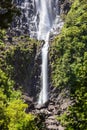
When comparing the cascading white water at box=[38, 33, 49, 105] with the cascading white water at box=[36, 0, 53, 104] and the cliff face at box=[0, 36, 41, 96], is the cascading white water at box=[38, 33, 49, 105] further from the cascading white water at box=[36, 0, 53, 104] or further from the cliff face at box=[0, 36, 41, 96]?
the cliff face at box=[0, 36, 41, 96]

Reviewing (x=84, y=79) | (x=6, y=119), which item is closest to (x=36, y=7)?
(x=6, y=119)

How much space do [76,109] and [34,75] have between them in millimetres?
107710

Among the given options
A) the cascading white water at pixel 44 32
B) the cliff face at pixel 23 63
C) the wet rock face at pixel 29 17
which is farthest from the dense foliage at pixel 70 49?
the wet rock face at pixel 29 17

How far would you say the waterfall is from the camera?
5930 inches

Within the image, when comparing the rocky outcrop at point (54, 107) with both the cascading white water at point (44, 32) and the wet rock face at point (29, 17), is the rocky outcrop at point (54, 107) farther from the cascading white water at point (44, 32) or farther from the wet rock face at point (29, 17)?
the wet rock face at point (29, 17)

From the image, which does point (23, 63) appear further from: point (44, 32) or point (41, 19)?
point (41, 19)

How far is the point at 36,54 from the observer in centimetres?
13812

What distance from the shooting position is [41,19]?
158 meters

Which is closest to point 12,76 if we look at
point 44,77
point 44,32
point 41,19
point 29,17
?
point 44,77

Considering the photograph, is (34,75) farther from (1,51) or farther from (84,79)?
(84,79)

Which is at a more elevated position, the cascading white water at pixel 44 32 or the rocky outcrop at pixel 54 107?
the cascading white water at pixel 44 32

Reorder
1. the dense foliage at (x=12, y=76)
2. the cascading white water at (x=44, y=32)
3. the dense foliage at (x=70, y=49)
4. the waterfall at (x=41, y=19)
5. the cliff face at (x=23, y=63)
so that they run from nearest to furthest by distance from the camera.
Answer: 1. the dense foliage at (x=12, y=76)
2. the dense foliage at (x=70, y=49)
3. the cascading white water at (x=44, y=32)
4. the cliff face at (x=23, y=63)
5. the waterfall at (x=41, y=19)

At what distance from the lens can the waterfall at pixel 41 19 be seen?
151 metres

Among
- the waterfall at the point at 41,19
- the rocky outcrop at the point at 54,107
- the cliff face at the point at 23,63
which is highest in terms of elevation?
the waterfall at the point at 41,19
